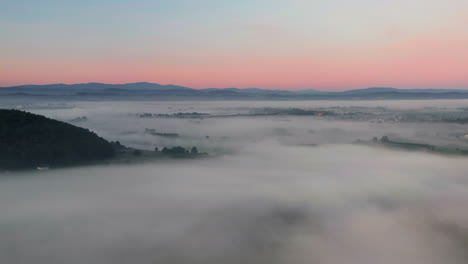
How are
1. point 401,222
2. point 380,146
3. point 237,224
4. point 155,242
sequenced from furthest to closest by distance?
point 380,146 → point 401,222 → point 237,224 → point 155,242

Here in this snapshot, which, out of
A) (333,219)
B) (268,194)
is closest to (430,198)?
(333,219)

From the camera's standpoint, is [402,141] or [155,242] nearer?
[155,242]

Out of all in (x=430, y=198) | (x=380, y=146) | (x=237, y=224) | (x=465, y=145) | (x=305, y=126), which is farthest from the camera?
(x=305, y=126)

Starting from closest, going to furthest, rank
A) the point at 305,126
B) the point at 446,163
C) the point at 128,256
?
the point at 128,256 → the point at 446,163 → the point at 305,126

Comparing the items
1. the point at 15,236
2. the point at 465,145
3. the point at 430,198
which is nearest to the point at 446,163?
the point at 465,145

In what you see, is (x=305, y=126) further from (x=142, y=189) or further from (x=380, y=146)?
(x=142, y=189)

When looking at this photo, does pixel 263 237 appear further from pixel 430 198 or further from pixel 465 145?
pixel 465 145
